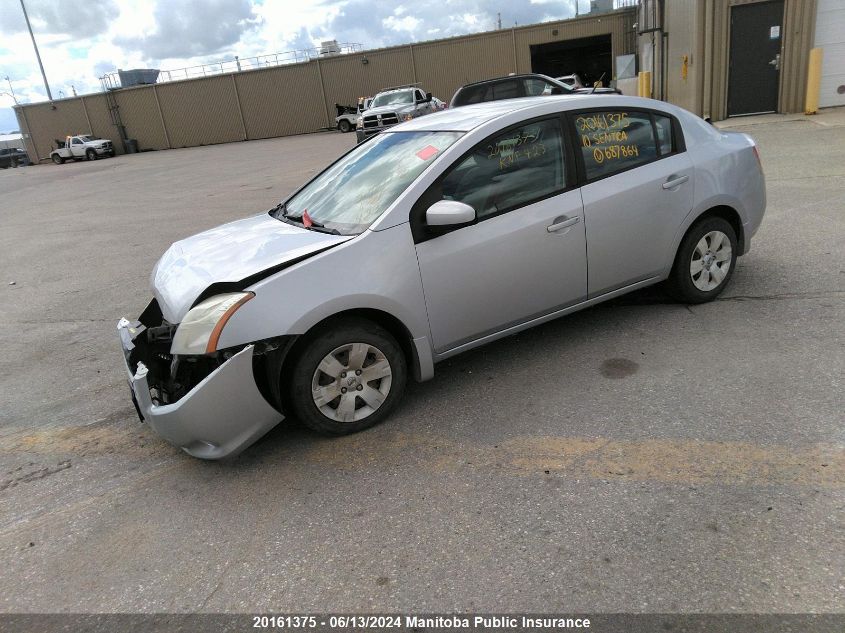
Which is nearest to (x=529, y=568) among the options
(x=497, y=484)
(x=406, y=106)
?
(x=497, y=484)

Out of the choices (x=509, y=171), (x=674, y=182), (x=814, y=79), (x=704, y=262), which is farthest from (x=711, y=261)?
(x=814, y=79)

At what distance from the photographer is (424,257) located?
141 inches

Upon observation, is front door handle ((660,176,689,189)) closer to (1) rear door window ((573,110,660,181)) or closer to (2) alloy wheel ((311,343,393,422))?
(1) rear door window ((573,110,660,181))

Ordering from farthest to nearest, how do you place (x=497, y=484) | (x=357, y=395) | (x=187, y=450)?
1. (x=357, y=395)
2. (x=187, y=450)
3. (x=497, y=484)

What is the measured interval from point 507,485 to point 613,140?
8.33 feet

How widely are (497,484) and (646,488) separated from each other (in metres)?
0.67

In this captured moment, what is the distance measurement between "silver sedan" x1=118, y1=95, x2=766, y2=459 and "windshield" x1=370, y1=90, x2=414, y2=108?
865 inches

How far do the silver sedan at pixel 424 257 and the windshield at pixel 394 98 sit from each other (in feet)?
72.1

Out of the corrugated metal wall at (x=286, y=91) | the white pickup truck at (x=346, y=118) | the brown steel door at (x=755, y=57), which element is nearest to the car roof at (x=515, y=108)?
the brown steel door at (x=755, y=57)

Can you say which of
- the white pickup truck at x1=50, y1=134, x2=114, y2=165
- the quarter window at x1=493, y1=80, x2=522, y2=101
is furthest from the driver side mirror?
the white pickup truck at x1=50, y1=134, x2=114, y2=165

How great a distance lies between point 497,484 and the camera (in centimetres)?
302

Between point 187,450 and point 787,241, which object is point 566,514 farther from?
point 787,241

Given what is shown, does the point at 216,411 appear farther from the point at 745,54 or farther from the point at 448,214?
the point at 745,54

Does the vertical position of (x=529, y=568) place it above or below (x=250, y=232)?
below
